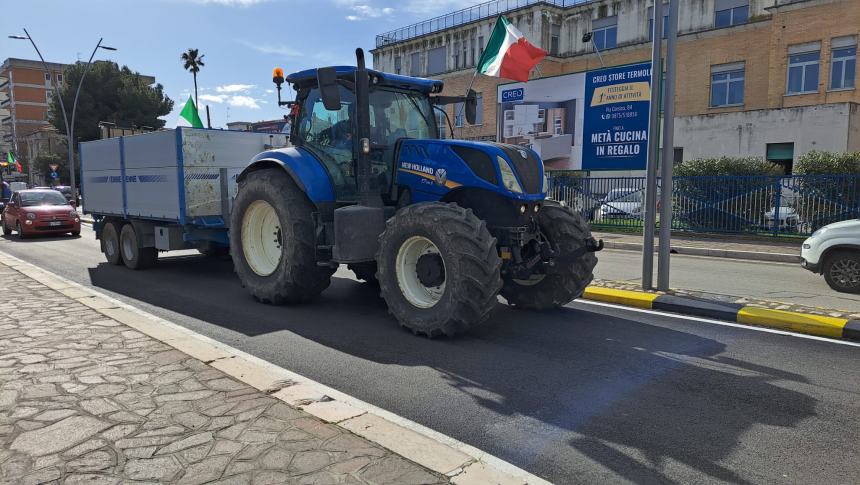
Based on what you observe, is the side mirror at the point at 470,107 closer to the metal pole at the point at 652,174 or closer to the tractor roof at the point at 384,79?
the tractor roof at the point at 384,79

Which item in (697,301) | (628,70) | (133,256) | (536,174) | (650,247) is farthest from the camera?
(628,70)

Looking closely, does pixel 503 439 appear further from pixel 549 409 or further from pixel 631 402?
pixel 631 402

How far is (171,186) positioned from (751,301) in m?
8.47

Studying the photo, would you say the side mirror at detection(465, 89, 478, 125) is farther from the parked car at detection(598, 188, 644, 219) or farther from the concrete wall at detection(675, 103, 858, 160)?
the concrete wall at detection(675, 103, 858, 160)

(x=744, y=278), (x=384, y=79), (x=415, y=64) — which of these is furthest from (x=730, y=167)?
(x=415, y=64)

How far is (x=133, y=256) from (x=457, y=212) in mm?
7566

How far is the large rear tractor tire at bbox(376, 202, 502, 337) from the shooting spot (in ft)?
17.8

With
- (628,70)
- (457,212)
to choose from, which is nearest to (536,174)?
(457,212)

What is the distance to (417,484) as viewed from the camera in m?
3.00

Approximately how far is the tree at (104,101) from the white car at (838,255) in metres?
49.8

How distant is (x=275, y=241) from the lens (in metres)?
7.85

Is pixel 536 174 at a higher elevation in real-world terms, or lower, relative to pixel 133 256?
higher

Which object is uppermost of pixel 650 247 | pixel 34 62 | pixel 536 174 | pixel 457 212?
pixel 34 62

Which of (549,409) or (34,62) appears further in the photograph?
(34,62)
